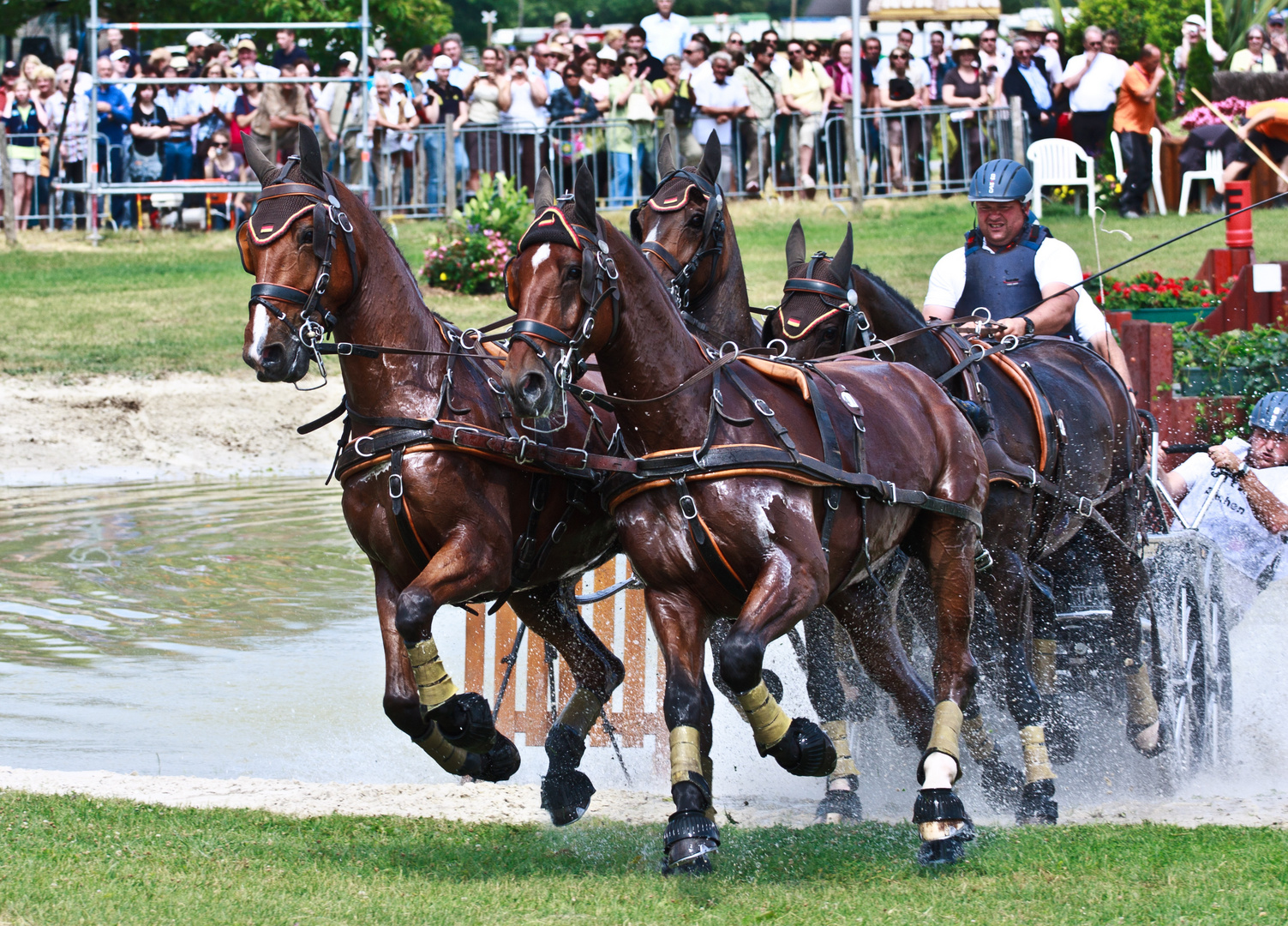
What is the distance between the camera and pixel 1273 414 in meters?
8.23

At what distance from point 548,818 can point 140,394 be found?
33.3 ft

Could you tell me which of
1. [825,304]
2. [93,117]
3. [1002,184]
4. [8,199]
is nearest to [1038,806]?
[825,304]

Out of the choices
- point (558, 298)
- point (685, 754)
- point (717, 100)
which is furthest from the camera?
point (717, 100)

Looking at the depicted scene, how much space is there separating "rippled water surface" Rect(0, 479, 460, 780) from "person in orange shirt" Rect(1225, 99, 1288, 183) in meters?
11.5

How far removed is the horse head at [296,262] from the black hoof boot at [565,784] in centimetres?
179

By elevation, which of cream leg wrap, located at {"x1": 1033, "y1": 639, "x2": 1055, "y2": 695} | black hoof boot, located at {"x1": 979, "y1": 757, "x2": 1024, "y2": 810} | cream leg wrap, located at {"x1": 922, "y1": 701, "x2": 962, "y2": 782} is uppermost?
cream leg wrap, located at {"x1": 922, "y1": 701, "x2": 962, "y2": 782}

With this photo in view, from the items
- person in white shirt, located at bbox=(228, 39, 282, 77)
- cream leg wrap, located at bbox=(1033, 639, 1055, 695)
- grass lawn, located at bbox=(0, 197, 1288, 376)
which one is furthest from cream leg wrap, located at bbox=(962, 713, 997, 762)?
person in white shirt, located at bbox=(228, 39, 282, 77)

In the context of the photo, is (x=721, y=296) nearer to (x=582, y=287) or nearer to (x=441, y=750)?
(x=582, y=287)

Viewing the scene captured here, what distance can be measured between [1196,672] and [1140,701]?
0.35 metres

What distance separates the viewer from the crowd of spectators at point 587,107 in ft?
67.4

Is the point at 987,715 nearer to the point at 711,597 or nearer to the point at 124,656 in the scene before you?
the point at 711,597

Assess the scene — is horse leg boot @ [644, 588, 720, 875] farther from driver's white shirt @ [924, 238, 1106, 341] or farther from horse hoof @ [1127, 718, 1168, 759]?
driver's white shirt @ [924, 238, 1106, 341]

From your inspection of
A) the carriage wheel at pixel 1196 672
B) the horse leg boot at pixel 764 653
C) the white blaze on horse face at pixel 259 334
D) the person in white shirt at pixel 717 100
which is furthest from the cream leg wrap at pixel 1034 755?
the person in white shirt at pixel 717 100

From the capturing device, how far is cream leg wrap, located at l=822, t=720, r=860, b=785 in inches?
275
